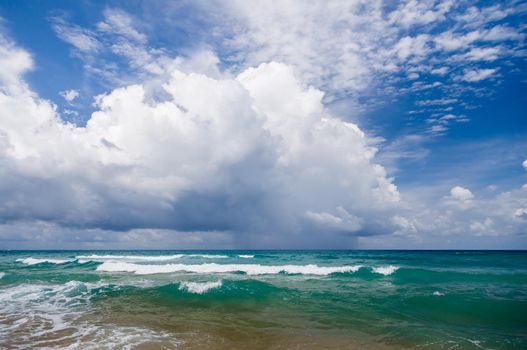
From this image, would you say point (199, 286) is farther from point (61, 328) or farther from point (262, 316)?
point (61, 328)

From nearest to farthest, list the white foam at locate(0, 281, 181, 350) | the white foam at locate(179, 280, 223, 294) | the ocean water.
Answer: the white foam at locate(0, 281, 181, 350) → the ocean water → the white foam at locate(179, 280, 223, 294)

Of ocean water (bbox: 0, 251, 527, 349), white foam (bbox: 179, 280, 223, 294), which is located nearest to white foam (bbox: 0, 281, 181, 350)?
ocean water (bbox: 0, 251, 527, 349)

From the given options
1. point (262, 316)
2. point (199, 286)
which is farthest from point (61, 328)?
point (199, 286)

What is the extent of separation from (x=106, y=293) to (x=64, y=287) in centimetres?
423

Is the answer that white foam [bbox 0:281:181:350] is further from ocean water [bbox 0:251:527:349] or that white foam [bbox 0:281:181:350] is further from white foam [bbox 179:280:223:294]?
white foam [bbox 179:280:223:294]

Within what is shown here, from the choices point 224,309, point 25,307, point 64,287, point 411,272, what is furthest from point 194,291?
point 411,272

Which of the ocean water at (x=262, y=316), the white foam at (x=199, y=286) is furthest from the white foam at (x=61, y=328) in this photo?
the white foam at (x=199, y=286)

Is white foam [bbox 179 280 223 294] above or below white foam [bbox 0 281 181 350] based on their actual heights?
above

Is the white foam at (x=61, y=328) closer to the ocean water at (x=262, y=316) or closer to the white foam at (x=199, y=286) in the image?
the ocean water at (x=262, y=316)

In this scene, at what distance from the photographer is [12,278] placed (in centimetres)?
2486

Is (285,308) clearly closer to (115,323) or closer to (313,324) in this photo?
(313,324)

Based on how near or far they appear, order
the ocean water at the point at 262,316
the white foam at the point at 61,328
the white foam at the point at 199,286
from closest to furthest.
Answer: the white foam at the point at 61,328, the ocean water at the point at 262,316, the white foam at the point at 199,286

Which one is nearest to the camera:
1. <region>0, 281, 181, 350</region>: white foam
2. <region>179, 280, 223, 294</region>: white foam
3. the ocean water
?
<region>0, 281, 181, 350</region>: white foam

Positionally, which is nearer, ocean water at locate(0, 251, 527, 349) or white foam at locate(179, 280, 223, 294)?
ocean water at locate(0, 251, 527, 349)
